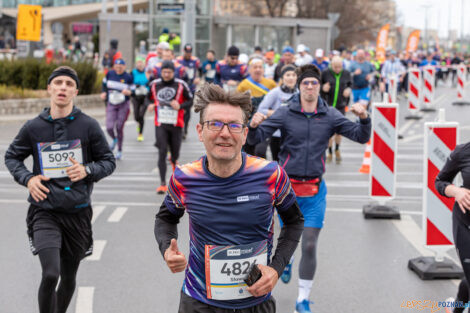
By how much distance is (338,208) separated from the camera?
9727mm

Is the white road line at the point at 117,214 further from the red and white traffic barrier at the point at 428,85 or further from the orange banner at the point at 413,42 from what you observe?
the orange banner at the point at 413,42

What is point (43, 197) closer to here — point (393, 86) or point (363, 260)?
point (363, 260)

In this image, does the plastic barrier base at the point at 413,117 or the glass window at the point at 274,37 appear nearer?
the plastic barrier base at the point at 413,117

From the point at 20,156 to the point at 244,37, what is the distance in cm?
3908

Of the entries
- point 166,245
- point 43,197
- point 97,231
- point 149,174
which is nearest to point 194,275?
point 166,245

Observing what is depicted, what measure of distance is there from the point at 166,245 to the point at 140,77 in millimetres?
12089

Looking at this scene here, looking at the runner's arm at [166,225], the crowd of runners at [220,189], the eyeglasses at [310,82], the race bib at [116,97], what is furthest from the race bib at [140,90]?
the runner's arm at [166,225]

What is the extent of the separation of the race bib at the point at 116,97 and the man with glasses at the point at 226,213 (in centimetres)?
1024

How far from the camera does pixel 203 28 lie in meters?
38.6

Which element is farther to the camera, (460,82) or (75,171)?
(460,82)

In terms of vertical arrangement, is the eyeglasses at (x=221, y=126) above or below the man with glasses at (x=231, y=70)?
below

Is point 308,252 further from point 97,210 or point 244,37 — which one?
point 244,37

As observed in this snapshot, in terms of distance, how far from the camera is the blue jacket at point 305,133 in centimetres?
570

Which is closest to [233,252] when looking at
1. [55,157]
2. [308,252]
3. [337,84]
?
[55,157]
